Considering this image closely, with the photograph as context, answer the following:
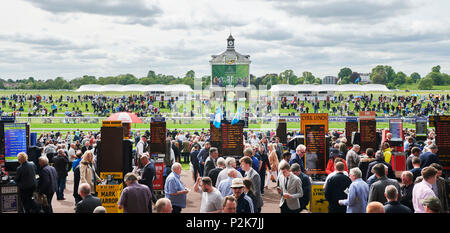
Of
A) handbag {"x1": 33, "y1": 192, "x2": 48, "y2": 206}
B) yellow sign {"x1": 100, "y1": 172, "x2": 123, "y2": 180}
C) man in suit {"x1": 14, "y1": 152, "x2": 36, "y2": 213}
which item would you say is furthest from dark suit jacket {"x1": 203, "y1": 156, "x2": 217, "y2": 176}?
man in suit {"x1": 14, "y1": 152, "x2": 36, "y2": 213}

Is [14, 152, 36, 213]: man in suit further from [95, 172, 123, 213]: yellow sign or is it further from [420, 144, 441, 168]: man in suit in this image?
[420, 144, 441, 168]: man in suit

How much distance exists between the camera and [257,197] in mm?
9414

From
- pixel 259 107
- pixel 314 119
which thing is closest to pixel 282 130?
pixel 314 119

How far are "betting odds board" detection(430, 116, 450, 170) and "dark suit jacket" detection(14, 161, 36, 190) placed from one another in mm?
10127

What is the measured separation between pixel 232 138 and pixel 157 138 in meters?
2.70

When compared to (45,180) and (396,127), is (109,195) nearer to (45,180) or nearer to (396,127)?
(45,180)

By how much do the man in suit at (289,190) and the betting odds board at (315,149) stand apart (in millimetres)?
3439

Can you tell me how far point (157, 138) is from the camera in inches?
619

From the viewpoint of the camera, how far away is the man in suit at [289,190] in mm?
8984

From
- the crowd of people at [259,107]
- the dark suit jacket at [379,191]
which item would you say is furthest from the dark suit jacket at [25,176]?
the crowd of people at [259,107]
